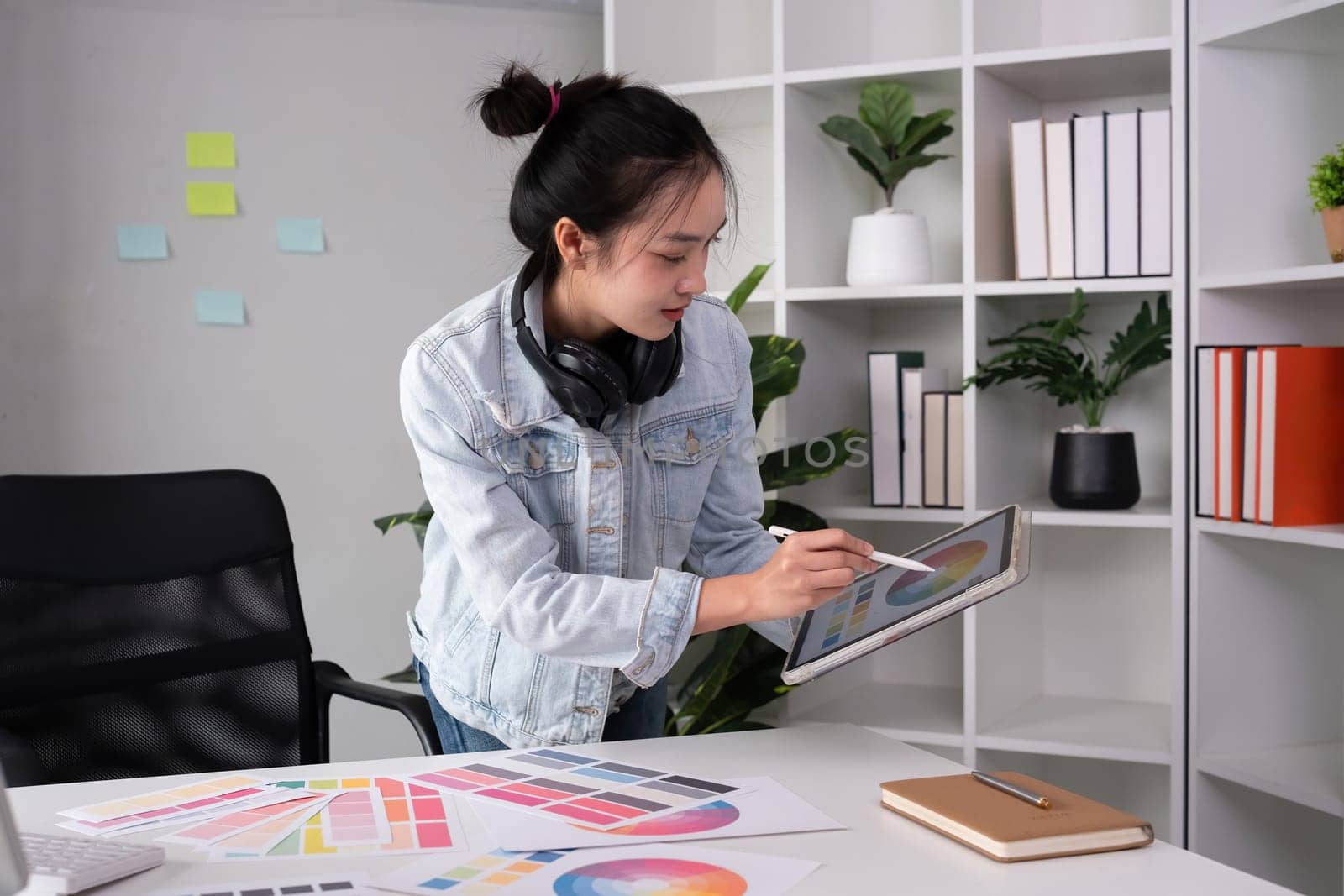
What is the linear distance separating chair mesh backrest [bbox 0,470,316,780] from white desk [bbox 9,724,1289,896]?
0.38m

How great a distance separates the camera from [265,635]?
1646mm

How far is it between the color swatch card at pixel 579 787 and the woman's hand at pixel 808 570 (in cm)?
18

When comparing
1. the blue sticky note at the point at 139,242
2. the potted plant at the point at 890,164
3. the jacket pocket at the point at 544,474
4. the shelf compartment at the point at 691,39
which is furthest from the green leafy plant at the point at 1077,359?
the blue sticky note at the point at 139,242

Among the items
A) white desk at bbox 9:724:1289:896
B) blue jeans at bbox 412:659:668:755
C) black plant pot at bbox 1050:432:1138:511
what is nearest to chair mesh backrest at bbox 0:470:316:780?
blue jeans at bbox 412:659:668:755

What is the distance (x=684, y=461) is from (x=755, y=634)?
33.9 inches

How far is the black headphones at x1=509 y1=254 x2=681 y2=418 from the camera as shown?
4.47 feet

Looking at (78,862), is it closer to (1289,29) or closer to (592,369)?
(592,369)

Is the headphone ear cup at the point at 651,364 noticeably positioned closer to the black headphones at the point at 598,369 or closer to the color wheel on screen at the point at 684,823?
the black headphones at the point at 598,369

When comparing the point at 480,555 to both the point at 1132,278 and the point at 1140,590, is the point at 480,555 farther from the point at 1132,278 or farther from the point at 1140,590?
the point at 1140,590

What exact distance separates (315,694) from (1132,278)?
1.49 metres

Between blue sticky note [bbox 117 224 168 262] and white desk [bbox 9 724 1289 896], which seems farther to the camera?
blue sticky note [bbox 117 224 168 262]

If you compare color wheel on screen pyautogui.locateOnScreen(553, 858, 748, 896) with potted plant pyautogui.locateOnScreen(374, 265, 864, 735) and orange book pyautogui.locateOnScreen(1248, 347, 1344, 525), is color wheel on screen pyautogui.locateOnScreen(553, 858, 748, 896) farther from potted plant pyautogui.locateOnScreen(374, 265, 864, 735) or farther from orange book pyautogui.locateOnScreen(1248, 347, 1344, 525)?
orange book pyautogui.locateOnScreen(1248, 347, 1344, 525)

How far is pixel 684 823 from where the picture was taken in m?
1.03

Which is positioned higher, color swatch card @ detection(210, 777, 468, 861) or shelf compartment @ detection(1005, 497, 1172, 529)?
shelf compartment @ detection(1005, 497, 1172, 529)
